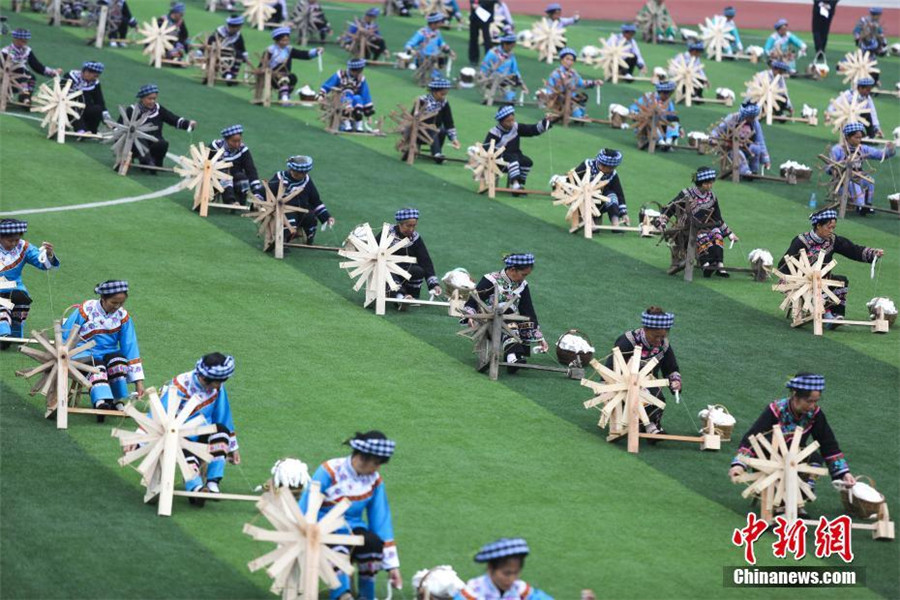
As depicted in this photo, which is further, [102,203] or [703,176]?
[102,203]

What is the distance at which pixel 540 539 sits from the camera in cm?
1330

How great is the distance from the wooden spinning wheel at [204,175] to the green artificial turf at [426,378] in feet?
1.25

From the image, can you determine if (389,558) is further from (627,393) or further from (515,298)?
(515,298)

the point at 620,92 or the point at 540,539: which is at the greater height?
the point at 620,92

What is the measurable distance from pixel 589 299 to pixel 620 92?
56.8 feet

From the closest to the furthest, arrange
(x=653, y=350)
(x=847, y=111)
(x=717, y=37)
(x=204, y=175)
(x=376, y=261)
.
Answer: (x=653, y=350) < (x=376, y=261) < (x=204, y=175) < (x=847, y=111) < (x=717, y=37)

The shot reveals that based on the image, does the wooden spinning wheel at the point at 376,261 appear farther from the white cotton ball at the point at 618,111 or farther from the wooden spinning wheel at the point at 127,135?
the white cotton ball at the point at 618,111

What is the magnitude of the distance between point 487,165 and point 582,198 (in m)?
A: 2.78

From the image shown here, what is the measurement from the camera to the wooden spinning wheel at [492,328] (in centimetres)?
1756

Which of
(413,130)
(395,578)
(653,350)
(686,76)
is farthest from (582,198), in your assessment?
(395,578)

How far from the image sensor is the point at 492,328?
17672 mm

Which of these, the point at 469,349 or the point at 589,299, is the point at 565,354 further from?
the point at 589,299

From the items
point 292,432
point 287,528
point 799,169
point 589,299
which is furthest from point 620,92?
point 287,528

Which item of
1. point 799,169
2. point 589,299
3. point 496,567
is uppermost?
point 799,169
